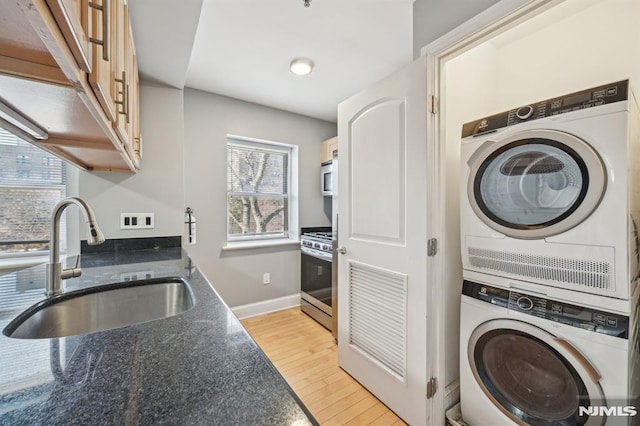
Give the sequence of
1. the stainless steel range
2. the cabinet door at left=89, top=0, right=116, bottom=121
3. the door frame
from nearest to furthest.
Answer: the cabinet door at left=89, top=0, right=116, bottom=121
the door frame
the stainless steel range

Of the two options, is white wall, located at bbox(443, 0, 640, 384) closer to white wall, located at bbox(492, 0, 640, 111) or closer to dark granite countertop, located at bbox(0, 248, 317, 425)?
white wall, located at bbox(492, 0, 640, 111)

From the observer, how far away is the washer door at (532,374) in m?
0.97

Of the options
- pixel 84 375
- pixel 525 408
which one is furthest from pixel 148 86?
pixel 525 408

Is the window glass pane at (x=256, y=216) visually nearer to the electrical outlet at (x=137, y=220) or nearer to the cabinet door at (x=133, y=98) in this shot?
the electrical outlet at (x=137, y=220)

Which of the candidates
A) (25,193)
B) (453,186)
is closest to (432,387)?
(453,186)

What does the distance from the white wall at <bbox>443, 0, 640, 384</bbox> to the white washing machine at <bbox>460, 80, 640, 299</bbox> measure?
0.19m

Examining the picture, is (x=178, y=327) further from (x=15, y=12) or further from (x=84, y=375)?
(x=15, y=12)

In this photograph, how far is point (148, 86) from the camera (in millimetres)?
1928

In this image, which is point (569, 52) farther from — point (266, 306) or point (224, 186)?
point (266, 306)

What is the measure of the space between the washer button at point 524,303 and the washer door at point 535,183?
268 millimetres

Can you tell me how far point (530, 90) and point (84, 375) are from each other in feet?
8.01

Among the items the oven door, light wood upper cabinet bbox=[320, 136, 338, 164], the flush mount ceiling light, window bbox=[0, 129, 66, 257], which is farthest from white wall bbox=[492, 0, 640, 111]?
window bbox=[0, 129, 66, 257]

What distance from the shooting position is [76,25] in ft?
1.59

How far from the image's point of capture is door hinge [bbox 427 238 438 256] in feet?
4.38
